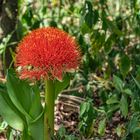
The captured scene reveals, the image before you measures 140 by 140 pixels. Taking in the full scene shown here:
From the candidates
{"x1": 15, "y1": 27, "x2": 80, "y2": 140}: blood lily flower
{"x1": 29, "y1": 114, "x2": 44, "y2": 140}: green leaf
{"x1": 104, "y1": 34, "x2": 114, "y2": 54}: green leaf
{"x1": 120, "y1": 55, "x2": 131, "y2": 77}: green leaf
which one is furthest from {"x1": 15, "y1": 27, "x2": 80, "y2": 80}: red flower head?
{"x1": 104, "y1": 34, "x2": 114, "y2": 54}: green leaf

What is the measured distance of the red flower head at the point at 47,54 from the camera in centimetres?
Answer: 134

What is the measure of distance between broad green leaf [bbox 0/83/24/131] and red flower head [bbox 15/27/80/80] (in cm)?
9

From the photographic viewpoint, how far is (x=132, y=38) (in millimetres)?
3420

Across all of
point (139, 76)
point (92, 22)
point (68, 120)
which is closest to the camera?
point (139, 76)

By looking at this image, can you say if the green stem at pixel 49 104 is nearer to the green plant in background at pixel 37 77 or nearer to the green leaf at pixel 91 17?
the green plant in background at pixel 37 77

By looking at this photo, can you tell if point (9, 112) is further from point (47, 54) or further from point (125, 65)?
point (125, 65)

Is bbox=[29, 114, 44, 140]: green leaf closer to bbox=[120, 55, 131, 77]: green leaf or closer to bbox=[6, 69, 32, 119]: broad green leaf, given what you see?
bbox=[6, 69, 32, 119]: broad green leaf

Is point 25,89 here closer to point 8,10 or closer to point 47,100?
point 47,100

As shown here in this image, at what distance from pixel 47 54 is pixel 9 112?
0.73 feet

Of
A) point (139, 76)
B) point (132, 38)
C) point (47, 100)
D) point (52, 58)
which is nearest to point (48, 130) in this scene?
point (47, 100)

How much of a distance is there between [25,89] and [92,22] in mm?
866

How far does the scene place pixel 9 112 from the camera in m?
1.44

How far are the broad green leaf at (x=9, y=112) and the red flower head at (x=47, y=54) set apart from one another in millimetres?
88

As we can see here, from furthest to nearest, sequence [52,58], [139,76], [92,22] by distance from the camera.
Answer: [92,22] → [139,76] → [52,58]
